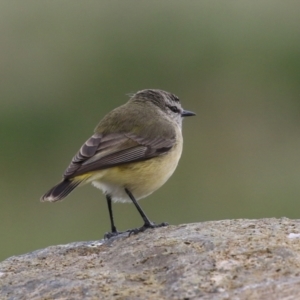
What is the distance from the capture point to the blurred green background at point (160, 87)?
15.2 metres

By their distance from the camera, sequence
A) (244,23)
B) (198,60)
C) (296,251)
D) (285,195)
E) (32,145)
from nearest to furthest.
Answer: (296,251) < (285,195) < (32,145) < (198,60) < (244,23)

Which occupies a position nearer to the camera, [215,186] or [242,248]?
[242,248]

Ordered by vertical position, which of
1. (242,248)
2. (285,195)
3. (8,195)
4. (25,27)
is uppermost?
(25,27)

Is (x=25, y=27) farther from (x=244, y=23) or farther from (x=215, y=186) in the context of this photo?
(x=215, y=186)

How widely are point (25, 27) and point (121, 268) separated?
16294 millimetres

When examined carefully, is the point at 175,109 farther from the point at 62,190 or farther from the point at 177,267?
the point at 177,267

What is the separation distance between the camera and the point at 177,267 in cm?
568

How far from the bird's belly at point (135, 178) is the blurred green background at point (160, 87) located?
18.6 ft

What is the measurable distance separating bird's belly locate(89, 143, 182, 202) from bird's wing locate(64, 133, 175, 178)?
68 millimetres

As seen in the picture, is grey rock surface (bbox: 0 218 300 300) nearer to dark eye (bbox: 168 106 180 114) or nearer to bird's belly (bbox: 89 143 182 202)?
bird's belly (bbox: 89 143 182 202)

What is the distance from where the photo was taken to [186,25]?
21.7 meters

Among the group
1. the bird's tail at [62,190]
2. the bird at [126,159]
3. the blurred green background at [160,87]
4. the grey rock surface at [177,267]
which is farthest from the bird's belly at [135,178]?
the blurred green background at [160,87]

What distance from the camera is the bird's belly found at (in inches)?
324

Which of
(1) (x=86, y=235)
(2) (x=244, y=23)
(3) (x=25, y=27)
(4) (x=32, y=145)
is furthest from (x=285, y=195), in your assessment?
(3) (x=25, y=27)
